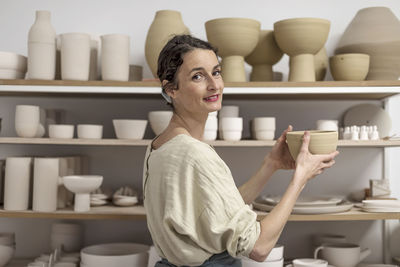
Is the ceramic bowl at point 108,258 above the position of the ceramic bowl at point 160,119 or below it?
below

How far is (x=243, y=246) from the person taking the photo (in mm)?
1251

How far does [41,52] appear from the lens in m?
2.02

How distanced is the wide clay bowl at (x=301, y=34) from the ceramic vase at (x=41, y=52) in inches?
37.8

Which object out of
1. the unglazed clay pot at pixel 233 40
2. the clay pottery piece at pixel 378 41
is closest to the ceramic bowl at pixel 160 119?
the unglazed clay pot at pixel 233 40

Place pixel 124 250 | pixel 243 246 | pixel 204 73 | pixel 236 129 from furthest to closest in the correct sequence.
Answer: pixel 124 250 < pixel 236 129 < pixel 204 73 < pixel 243 246

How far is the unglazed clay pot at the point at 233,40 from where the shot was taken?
2.00 metres

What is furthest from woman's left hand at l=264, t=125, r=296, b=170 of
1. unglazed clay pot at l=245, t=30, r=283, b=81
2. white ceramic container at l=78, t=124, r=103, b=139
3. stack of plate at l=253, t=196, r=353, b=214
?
white ceramic container at l=78, t=124, r=103, b=139

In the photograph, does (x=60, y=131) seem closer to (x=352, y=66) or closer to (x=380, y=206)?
(x=352, y=66)

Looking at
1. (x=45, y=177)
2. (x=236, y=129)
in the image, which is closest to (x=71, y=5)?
(x=45, y=177)

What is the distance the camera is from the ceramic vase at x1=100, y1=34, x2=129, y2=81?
204 cm

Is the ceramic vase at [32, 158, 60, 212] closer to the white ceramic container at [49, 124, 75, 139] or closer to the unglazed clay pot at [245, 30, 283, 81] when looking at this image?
the white ceramic container at [49, 124, 75, 139]

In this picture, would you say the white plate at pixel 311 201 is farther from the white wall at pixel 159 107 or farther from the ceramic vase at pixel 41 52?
the ceramic vase at pixel 41 52

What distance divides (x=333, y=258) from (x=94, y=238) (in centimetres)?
116

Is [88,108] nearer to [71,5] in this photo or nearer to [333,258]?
[71,5]
